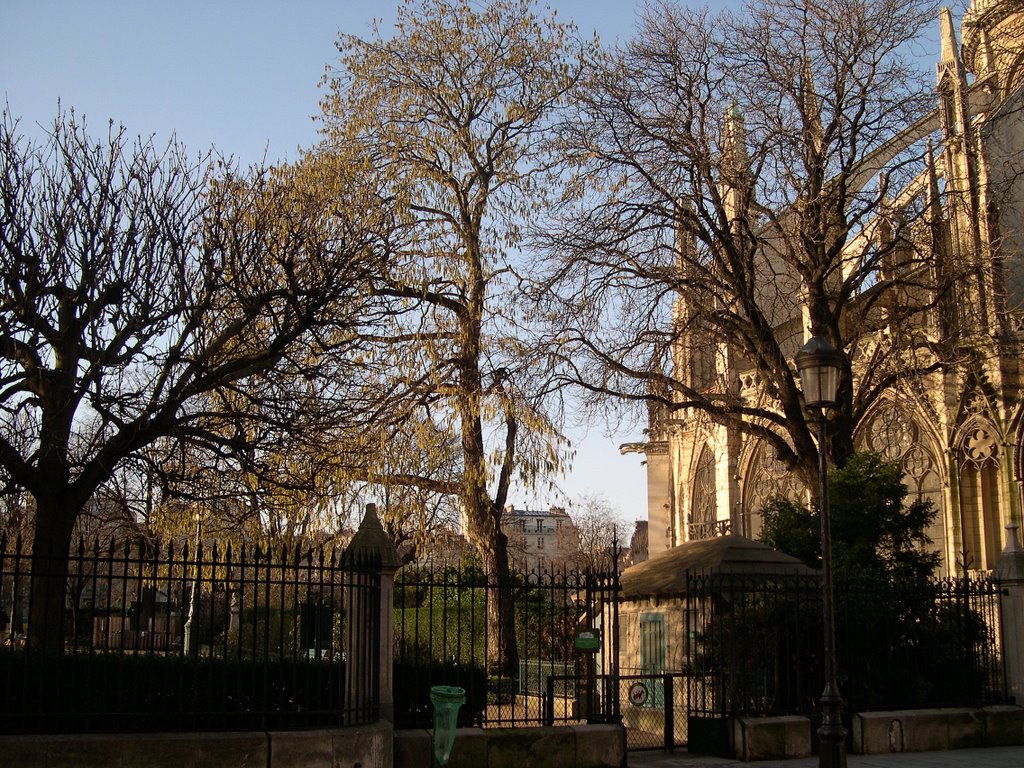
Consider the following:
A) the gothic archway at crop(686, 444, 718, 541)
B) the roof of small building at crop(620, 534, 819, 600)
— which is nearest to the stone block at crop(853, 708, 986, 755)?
the roof of small building at crop(620, 534, 819, 600)

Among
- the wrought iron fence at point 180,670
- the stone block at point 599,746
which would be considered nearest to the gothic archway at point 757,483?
the stone block at point 599,746

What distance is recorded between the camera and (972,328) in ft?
67.5

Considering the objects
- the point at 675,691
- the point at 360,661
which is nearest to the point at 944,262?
the point at 675,691

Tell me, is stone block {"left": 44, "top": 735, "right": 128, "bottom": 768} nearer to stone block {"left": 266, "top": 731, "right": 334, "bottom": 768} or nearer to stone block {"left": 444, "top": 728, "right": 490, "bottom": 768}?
stone block {"left": 266, "top": 731, "right": 334, "bottom": 768}

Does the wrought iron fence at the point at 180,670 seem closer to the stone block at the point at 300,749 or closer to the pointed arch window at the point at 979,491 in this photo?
the stone block at the point at 300,749

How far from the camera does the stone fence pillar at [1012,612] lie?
14289 millimetres

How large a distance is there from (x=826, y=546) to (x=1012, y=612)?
570 cm

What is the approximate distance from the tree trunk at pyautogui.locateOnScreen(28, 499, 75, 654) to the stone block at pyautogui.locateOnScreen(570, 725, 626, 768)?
521cm

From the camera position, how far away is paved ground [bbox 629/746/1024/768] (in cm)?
1199

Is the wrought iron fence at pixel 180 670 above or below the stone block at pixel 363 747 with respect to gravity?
above

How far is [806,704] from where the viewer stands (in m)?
13.3

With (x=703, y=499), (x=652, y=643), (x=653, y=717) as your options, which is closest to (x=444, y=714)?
(x=653, y=717)

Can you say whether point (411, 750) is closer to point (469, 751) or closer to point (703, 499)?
point (469, 751)

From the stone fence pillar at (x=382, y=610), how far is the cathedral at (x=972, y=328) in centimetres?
1080
